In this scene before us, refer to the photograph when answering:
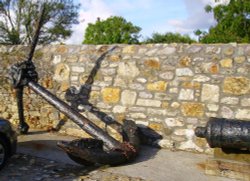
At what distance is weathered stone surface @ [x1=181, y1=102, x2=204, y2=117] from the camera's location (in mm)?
6055

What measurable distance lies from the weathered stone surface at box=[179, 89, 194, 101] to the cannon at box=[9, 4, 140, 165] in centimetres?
94

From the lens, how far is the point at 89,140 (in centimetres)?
520

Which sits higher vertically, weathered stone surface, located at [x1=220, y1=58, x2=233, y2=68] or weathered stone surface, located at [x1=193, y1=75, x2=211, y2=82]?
weathered stone surface, located at [x1=220, y1=58, x2=233, y2=68]

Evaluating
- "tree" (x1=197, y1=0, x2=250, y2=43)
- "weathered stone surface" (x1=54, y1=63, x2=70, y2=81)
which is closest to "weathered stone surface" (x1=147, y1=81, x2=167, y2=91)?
"weathered stone surface" (x1=54, y1=63, x2=70, y2=81)

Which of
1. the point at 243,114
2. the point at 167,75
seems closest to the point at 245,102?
the point at 243,114

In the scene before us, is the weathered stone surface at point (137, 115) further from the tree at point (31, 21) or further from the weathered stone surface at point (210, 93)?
the tree at point (31, 21)

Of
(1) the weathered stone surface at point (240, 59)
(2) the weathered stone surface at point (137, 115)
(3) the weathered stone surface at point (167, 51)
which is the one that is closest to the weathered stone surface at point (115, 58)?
(3) the weathered stone surface at point (167, 51)

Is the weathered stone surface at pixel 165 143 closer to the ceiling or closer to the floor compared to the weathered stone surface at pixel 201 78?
closer to the floor

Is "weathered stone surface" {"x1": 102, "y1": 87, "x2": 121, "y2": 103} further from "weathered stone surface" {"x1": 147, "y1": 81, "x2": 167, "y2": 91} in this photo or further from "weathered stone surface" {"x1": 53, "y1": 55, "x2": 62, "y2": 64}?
"weathered stone surface" {"x1": 53, "y1": 55, "x2": 62, "y2": 64}

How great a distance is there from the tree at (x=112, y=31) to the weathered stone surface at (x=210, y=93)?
74.7ft

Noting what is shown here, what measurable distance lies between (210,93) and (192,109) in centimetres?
40

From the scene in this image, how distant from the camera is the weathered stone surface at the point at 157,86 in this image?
6.32m

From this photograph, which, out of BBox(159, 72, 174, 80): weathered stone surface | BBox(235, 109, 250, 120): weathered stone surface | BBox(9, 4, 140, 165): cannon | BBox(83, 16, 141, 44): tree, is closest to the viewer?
BBox(9, 4, 140, 165): cannon

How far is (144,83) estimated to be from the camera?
21.3 feet
